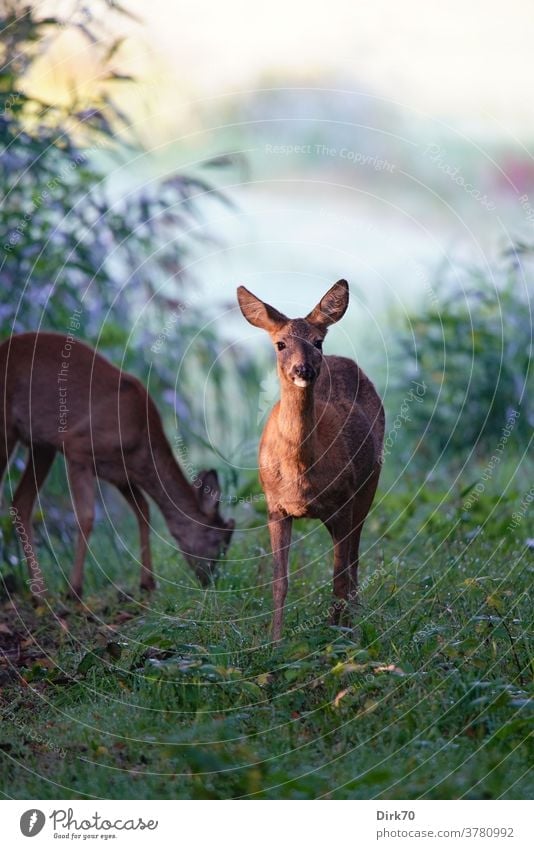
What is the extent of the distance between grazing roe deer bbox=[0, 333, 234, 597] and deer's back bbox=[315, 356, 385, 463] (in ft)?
7.15

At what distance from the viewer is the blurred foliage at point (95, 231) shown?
969cm

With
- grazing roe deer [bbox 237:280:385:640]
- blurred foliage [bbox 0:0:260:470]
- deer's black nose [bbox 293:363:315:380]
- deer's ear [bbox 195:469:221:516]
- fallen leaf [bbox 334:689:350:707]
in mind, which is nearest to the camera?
fallen leaf [bbox 334:689:350:707]

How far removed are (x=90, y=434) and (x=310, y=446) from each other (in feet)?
10.4

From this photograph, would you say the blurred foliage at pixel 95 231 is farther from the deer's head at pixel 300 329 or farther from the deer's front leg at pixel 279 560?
the deer's front leg at pixel 279 560

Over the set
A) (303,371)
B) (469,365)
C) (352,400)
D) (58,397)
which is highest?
(469,365)

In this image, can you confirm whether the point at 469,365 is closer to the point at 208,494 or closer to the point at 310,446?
the point at 208,494

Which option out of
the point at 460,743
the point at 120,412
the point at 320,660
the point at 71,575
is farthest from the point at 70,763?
the point at 120,412

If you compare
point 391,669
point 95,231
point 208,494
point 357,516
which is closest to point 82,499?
point 208,494

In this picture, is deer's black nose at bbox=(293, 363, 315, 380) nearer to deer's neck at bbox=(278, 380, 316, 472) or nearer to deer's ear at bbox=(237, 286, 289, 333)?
deer's neck at bbox=(278, 380, 316, 472)

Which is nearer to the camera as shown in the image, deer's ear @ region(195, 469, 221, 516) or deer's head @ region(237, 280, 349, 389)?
deer's head @ region(237, 280, 349, 389)

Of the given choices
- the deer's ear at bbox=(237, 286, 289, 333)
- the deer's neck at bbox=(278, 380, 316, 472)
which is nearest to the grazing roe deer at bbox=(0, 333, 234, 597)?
the deer's neck at bbox=(278, 380, 316, 472)

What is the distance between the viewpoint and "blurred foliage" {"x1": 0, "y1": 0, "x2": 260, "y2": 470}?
969 cm

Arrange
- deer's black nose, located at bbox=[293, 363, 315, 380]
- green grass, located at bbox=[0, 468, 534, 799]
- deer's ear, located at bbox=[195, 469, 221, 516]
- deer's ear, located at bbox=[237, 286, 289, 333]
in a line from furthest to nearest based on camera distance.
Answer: deer's ear, located at bbox=[195, 469, 221, 516] → deer's ear, located at bbox=[237, 286, 289, 333] → deer's black nose, located at bbox=[293, 363, 315, 380] → green grass, located at bbox=[0, 468, 534, 799]

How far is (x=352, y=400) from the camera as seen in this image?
7598 mm
